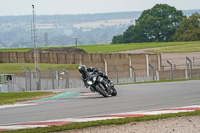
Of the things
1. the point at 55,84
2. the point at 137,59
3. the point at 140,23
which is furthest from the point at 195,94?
the point at 140,23

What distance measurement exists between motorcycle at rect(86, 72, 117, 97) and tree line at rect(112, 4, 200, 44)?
8613 centimetres

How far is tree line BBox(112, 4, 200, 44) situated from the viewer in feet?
362

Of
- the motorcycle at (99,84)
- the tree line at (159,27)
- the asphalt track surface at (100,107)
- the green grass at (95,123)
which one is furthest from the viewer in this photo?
the tree line at (159,27)

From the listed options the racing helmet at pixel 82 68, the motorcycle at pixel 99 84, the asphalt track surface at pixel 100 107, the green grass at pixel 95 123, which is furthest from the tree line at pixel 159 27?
the green grass at pixel 95 123

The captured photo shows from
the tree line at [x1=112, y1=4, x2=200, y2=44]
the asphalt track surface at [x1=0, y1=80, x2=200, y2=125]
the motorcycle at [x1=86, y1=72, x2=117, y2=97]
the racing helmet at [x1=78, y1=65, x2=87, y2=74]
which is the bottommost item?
the asphalt track surface at [x1=0, y1=80, x2=200, y2=125]

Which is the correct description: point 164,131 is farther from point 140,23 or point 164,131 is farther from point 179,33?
point 140,23

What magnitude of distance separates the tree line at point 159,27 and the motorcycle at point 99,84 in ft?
283

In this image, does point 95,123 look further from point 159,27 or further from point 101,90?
point 159,27

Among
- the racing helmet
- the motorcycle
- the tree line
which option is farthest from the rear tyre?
the tree line

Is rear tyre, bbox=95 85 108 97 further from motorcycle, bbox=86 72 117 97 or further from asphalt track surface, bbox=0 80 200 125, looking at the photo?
asphalt track surface, bbox=0 80 200 125

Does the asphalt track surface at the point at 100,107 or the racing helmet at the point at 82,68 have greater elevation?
the racing helmet at the point at 82,68

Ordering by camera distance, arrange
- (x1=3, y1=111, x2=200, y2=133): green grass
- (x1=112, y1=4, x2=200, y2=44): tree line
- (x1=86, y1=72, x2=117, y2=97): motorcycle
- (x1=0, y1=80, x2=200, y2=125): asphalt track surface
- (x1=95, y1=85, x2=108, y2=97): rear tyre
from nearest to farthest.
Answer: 1. (x1=3, y1=111, x2=200, y2=133): green grass
2. (x1=0, y1=80, x2=200, y2=125): asphalt track surface
3. (x1=86, y1=72, x2=117, y2=97): motorcycle
4. (x1=95, y1=85, x2=108, y2=97): rear tyre
5. (x1=112, y1=4, x2=200, y2=44): tree line

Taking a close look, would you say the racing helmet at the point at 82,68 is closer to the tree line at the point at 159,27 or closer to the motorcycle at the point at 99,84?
the motorcycle at the point at 99,84

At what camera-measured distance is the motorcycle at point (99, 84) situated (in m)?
23.0
